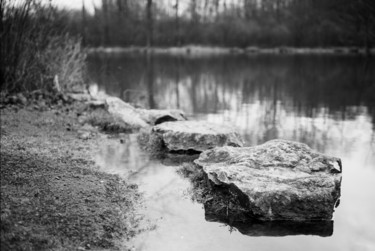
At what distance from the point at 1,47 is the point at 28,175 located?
6.37 meters

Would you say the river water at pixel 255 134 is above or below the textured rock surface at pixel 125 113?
below

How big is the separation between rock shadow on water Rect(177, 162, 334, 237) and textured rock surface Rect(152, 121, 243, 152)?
1886 mm

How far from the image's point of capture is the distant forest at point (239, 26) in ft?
167

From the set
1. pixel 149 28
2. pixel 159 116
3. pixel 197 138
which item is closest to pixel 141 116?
pixel 159 116

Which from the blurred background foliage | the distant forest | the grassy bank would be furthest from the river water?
the distant forest

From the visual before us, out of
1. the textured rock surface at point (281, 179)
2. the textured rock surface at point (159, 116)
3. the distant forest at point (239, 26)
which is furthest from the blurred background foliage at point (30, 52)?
the distant forest at point (239, 26)

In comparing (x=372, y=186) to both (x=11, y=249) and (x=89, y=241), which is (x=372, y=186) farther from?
(x=11, y=249)

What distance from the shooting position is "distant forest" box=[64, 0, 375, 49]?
2008 inches

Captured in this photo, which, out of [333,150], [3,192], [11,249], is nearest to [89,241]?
[11,249]

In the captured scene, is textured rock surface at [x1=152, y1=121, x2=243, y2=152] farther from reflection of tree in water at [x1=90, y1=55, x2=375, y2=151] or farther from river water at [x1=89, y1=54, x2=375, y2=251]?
reflection of tree in water at [x1=90, y1=55, x2=375, y2=151]

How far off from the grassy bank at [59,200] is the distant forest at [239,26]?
43.8m

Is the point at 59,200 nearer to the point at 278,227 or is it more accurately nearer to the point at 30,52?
the point at 278,227

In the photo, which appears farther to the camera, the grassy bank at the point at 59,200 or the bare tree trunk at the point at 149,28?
the bare tree trunk at the point at 149,28

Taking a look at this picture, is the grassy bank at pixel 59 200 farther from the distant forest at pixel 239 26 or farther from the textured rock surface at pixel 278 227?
the distant forest at pixel 239 26
